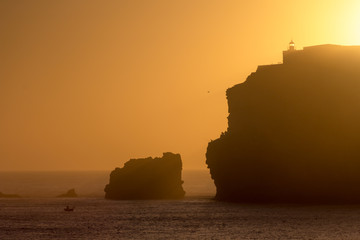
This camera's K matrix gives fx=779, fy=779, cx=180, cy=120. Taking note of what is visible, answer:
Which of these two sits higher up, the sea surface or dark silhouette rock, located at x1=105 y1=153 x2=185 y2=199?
dark silhouette rock, located at x1=105 y1=153 x2=185 y2=199

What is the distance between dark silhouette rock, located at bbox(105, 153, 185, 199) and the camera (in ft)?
527

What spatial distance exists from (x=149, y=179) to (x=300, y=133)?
40.7 metres

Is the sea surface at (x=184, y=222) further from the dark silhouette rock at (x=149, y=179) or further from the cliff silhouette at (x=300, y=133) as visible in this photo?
the dark silhouette rock at (x=149, y=179)

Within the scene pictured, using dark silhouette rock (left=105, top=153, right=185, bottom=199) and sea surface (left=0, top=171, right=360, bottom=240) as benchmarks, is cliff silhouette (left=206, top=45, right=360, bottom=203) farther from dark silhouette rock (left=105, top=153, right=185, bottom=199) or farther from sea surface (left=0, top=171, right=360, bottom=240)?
dark silhouette rock (left=105, top=153, right=185, bottom=199)

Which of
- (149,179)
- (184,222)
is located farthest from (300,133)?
(149,179)

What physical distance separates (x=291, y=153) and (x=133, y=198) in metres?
45.8

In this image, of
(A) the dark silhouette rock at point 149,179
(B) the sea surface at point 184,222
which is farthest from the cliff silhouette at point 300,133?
(A) the dark silhouette rock at point 149,179

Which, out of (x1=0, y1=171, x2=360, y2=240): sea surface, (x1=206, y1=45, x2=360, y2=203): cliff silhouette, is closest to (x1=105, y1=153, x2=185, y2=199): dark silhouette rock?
(x1=0, y1=171, x2=360, y2=240): sea surface

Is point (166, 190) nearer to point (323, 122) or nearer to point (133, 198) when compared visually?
point (133, 198)

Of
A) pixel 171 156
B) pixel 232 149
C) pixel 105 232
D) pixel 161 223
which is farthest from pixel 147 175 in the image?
pixel 105 232

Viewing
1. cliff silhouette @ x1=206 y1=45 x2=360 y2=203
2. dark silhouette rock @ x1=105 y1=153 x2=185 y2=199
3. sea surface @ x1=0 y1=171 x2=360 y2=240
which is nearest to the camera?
sea surface @ x1=0 y1=171 x2=360 y2=240

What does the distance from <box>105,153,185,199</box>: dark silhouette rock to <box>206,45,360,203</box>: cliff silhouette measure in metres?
22.4

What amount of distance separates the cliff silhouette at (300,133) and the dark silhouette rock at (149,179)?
73.3ft

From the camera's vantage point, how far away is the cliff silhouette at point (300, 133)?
13038 centimetres
